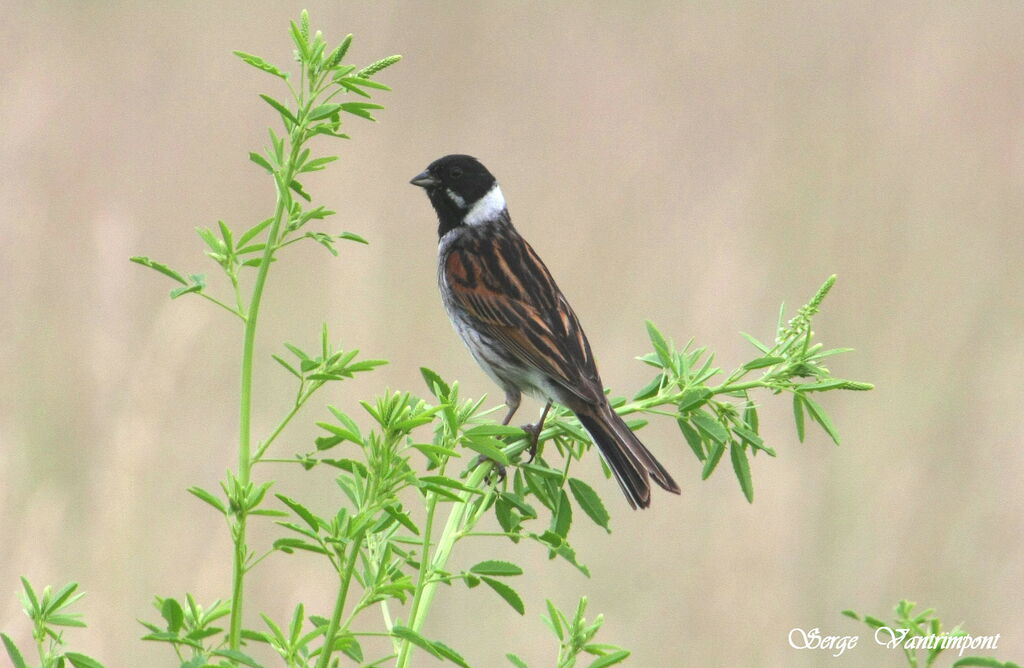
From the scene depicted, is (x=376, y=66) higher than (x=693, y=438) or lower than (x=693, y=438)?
higher

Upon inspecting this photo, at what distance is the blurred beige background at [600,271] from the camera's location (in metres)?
4.90

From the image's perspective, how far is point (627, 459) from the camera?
295 cm

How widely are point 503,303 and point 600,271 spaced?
9.99 feet

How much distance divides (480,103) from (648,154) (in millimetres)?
1101

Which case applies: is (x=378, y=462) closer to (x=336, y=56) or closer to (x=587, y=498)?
(x=336, y=56)

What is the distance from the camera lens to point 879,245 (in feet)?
22.3

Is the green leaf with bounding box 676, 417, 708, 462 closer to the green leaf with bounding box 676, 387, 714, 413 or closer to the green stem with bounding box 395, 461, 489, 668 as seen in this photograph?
the green leaf with bounding box 676, 387, 714, 413

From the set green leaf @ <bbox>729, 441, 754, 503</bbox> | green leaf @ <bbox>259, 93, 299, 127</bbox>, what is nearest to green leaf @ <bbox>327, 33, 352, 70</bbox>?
green leaf @ <bbox>259, 93, 299, 127</bbox>

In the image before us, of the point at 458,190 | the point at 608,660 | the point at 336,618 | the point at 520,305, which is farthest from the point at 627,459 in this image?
the point at 458,190

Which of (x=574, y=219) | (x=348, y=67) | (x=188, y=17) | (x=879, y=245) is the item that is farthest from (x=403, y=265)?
(x=348, y=67)

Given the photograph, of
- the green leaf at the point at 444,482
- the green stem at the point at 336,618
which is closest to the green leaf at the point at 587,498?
the green leaf at the point at 444,482

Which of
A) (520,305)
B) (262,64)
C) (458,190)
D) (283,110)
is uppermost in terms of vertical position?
(458,190)

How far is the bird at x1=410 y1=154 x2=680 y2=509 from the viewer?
367 centimetres

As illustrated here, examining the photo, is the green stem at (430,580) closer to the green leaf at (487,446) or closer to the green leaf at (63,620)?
the green leaf at (487,446)
